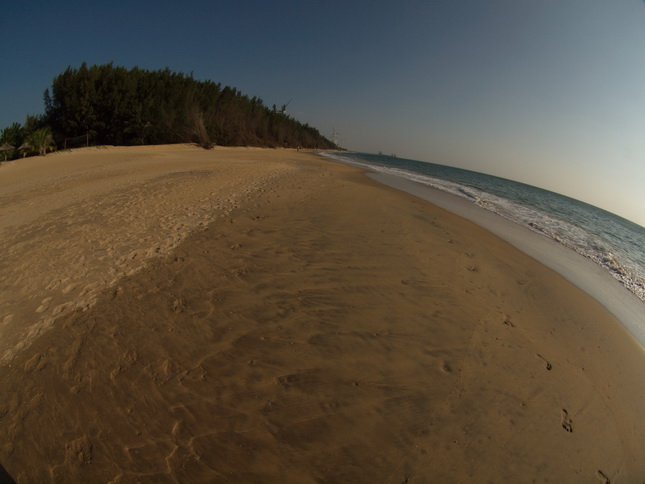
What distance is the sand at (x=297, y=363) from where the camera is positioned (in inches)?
94.8

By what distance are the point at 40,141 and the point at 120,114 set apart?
24.1ft

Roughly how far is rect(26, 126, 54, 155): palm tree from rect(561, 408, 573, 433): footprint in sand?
91.2 ft

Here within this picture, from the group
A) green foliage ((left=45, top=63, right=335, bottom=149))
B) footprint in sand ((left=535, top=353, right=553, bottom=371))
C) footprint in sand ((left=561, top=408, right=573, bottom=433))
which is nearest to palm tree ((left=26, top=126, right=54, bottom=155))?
green foliage ((left=45, top=63, right=335, bottom=149))

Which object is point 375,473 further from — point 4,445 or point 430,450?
point 4,445

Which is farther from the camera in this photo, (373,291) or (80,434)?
(373,291)

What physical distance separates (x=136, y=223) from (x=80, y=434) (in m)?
5.15

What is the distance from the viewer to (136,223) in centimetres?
657

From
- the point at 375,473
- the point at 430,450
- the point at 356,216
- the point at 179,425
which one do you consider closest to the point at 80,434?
the point at 179,425

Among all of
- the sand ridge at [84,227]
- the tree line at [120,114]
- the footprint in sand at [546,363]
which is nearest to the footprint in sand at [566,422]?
the footprint in sand at [546,363]

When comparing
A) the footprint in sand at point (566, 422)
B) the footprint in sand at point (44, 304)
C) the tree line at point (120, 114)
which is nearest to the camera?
the footprint in sand at point (566, 422)

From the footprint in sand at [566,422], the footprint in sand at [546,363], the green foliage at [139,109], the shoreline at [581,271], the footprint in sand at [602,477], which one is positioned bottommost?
the footprint in sand at [602,477]

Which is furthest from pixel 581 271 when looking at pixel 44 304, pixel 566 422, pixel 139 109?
pixel 139 109

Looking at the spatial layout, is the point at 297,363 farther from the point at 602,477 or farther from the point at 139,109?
the point at 139,109

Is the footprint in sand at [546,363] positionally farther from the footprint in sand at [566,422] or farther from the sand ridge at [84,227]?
the sand ridge at [84,227]
